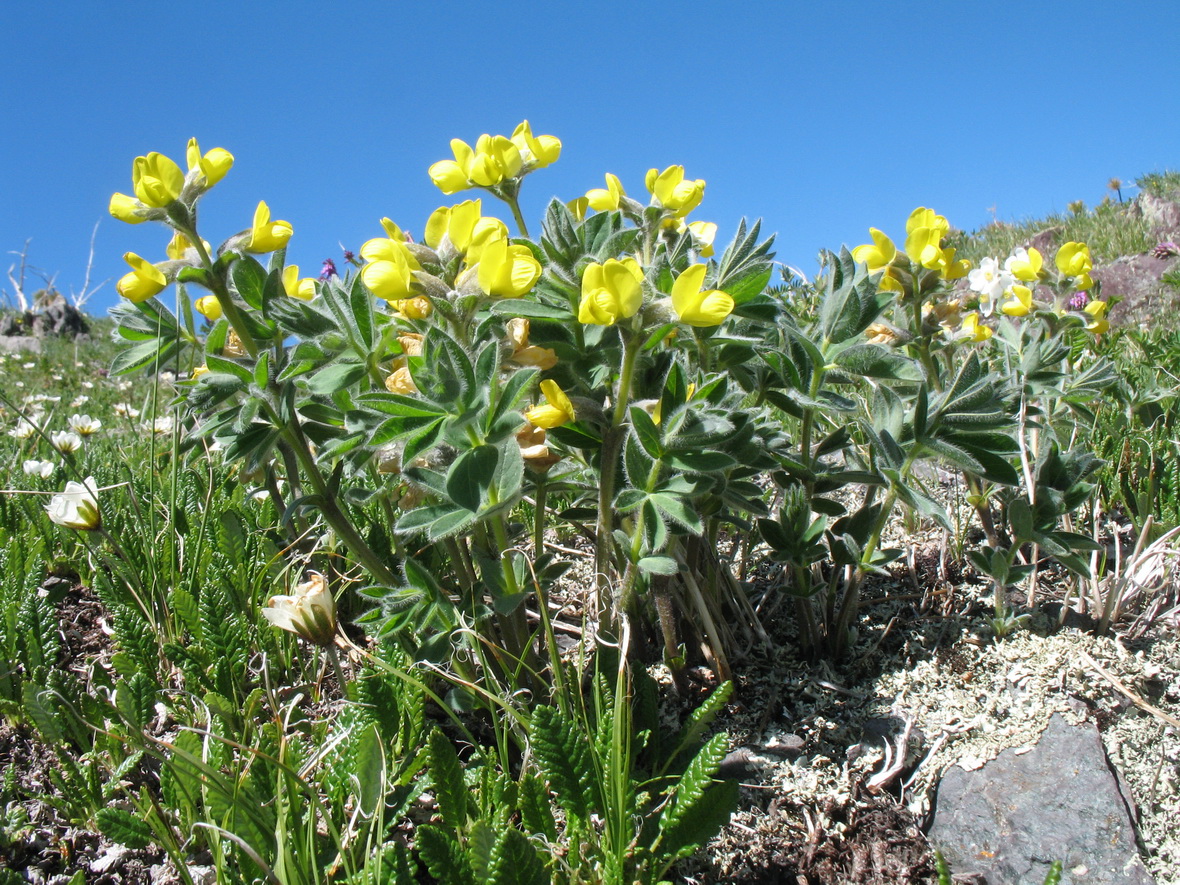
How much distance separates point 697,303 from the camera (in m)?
1.21

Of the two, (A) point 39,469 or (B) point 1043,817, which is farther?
(A) point 39,469

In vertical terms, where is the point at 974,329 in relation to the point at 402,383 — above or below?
above

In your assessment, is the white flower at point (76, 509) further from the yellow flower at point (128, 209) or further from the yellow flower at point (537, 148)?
the yellow flower at point (537, 148)

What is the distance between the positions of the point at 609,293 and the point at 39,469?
288 cm

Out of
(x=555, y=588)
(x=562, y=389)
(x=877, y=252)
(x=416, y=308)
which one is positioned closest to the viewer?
(x=416, y=308)

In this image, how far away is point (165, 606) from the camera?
6.64ft

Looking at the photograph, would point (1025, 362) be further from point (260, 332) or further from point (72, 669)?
point (72, 669)

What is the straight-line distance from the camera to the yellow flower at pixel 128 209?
57.3 inches

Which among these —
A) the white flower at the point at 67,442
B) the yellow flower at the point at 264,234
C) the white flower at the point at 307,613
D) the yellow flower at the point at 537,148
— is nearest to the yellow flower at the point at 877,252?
the yellow flower at the point at 537,148

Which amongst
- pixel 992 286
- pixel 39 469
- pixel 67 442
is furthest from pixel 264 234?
pixel 67 442

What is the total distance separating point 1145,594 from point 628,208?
1.50 m

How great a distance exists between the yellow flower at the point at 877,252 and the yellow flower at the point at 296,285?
3.88 feet

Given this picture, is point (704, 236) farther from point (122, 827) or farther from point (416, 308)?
point (122, 827)

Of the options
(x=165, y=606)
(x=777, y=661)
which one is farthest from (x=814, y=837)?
(x=165, y=606)
